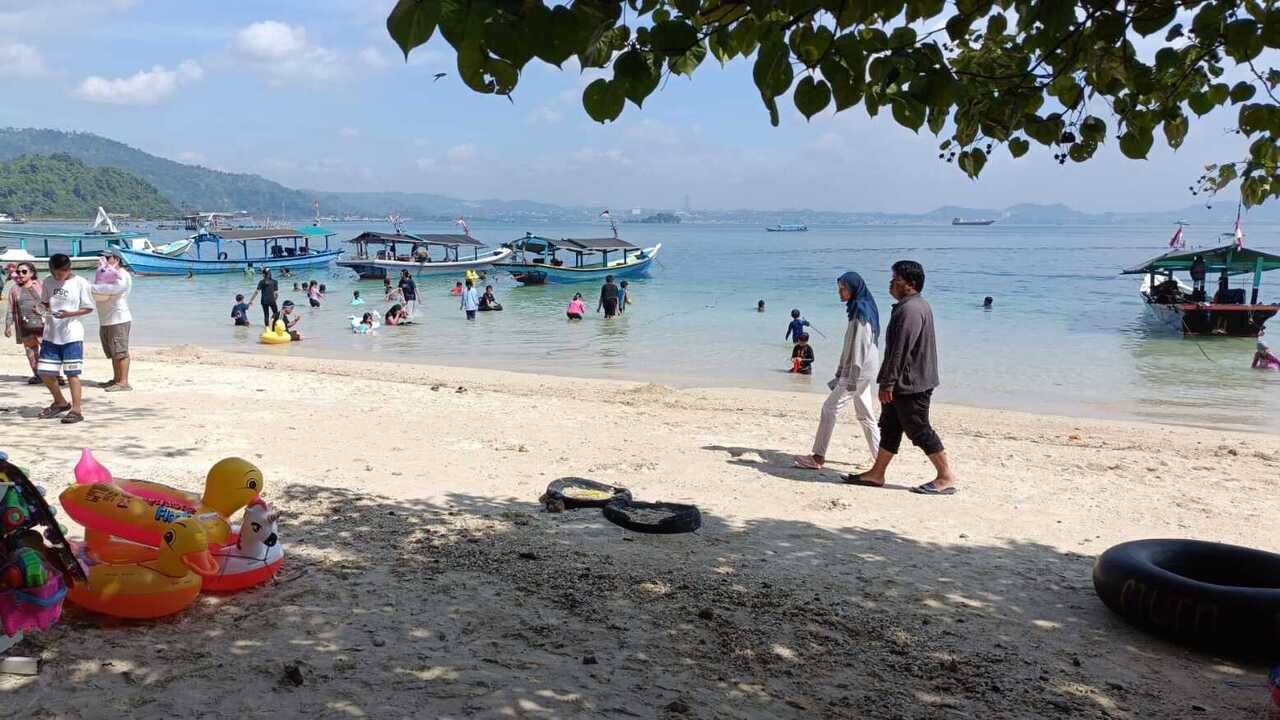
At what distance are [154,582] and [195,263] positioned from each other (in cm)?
4222

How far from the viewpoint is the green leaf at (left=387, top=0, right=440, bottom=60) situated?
5.95ft

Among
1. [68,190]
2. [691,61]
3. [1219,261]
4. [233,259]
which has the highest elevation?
[68,190]

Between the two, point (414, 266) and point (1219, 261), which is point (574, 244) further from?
point (1219, 261)

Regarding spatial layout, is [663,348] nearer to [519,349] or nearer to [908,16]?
[519,349]

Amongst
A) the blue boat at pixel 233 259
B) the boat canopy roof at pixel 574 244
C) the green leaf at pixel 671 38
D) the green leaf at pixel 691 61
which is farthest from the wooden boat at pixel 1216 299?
the blue boat at pixel 233 259

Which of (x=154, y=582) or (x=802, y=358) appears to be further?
(x=802, y=358)

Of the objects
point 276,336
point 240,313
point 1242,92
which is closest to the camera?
point 1242,92

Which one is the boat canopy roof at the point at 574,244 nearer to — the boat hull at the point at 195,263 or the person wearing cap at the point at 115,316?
the boat hull at the point at 195,263

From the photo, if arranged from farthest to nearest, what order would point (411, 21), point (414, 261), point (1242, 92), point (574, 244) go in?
point (414, 261)
point (574, 244)
point (1242, 92)
point (411, 21)

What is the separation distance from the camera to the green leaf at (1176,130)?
3.40 metres

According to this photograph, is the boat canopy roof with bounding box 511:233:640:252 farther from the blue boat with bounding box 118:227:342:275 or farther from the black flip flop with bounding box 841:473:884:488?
the black flip flop with bounding box 841:473:884:488

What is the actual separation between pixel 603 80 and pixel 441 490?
457 cm

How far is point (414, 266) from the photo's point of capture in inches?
1607

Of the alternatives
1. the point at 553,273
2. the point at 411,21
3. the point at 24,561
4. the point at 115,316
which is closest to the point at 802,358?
the point at 115,316
